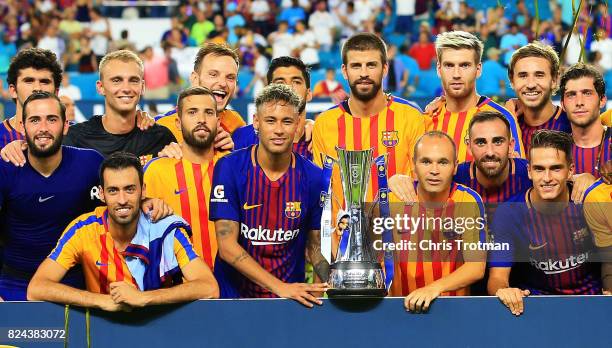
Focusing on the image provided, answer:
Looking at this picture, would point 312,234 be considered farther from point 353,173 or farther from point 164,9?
point 164,9

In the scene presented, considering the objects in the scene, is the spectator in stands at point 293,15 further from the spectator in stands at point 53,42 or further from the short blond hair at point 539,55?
the short blond hair at point 539,55

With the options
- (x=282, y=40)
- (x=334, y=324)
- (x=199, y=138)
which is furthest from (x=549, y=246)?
(x=282, y=40)

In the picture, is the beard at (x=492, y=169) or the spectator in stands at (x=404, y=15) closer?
the beard at (x=492, y=169)

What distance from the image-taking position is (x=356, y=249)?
4996 millimetres

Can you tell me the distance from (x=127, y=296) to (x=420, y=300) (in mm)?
1308

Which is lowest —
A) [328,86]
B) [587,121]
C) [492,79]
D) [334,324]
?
[334,324]

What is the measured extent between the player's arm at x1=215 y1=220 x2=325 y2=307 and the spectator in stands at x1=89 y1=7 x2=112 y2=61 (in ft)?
39.4

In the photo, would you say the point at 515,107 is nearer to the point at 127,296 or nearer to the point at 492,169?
the point at 492,169

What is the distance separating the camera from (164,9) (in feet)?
63.2

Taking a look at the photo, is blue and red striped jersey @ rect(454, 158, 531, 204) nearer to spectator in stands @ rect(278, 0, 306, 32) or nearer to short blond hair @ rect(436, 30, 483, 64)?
short blond hair @ rect(436, 30, 483, 64)

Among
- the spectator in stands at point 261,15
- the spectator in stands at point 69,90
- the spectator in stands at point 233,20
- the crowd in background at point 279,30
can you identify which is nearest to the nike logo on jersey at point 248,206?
the crowd in background at point 279,30

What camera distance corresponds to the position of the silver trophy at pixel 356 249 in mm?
4875

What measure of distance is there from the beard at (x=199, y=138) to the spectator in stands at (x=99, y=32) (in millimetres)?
11422

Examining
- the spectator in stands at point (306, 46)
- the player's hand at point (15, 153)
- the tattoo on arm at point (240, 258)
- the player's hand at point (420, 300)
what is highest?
the spectator in stands at point (306, 46)
